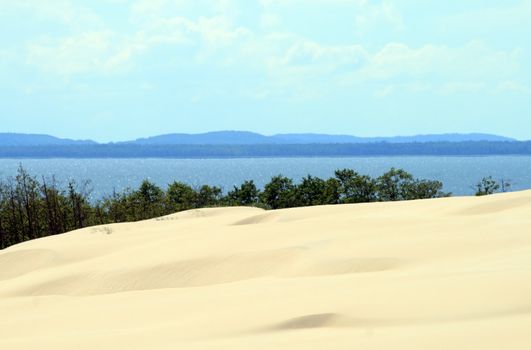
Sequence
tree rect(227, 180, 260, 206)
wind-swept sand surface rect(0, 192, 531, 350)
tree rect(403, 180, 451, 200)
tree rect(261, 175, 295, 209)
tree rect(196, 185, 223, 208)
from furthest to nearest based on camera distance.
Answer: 1. tree rect(227, 180, 260, 206)
2. tree rect(403, 180, 451, 200)
3. tree rect(196, 185, 223, 208)
4. tree rect(261, 175, 295, 209)
5. wind-swept sand surface rect(0, 192, 531, 350)

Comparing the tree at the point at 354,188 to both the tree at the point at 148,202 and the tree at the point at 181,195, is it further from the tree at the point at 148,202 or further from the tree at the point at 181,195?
the tree at the point at 148,202

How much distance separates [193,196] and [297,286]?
140 feet

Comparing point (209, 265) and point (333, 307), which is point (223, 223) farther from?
point (333, 307)

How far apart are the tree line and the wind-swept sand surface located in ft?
73.0

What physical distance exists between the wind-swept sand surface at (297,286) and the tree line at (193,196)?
22.2 meters

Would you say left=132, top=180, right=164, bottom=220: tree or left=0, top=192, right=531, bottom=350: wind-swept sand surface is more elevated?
left=0, top=192, right=531, bottom=350: wind-swept sand surface

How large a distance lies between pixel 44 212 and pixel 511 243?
32286mm

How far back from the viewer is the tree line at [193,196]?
40.0m

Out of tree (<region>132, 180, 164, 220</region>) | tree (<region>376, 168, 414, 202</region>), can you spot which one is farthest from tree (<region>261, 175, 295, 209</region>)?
tree (<region>132, 180, 164, 220</region>)

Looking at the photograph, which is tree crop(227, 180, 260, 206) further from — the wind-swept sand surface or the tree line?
the wind-swept sand surface

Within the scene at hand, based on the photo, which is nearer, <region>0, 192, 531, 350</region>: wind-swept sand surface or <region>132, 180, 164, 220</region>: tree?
<region>0, 192, 531, 350</region>: wind-swept sand surface

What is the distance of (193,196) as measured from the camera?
51.1m

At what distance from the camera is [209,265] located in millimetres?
12625

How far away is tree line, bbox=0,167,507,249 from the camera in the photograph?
40.0 m
